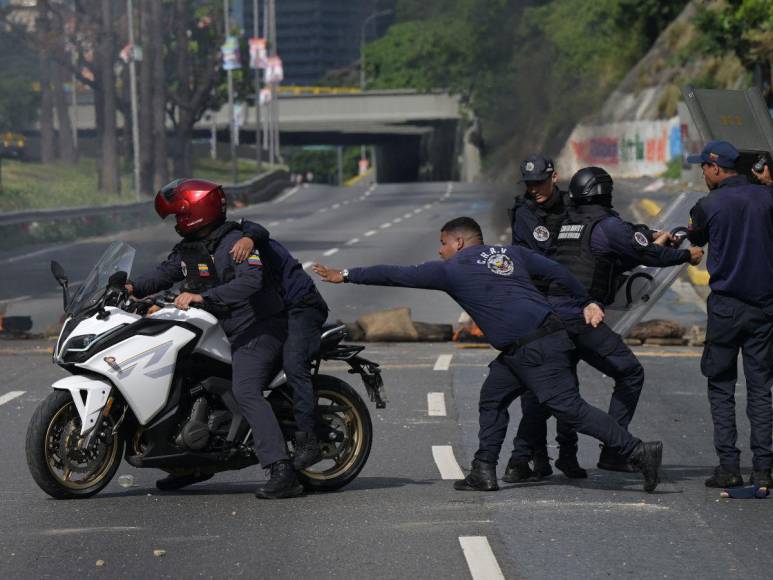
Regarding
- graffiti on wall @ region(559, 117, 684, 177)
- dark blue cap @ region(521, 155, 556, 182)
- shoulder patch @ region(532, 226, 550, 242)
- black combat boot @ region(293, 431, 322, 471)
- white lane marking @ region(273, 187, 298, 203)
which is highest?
dark blue cap @ region(521, 155, 556, 182)

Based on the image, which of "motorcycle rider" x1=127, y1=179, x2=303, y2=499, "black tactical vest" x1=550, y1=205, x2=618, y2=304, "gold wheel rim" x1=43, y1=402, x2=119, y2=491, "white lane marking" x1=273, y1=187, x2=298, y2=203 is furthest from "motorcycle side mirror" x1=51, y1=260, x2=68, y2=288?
"white lane marking" x1=273, y1=187, x2=298, y2=203

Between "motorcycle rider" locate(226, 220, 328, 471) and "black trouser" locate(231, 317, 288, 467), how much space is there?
0.41ft

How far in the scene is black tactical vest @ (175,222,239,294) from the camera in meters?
8.62

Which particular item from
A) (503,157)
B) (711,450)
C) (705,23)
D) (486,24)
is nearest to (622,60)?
(503,157)

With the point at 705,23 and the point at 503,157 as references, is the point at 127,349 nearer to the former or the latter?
the point at 705,23

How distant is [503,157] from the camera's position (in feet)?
273

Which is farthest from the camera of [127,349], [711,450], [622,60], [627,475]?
[622,60]

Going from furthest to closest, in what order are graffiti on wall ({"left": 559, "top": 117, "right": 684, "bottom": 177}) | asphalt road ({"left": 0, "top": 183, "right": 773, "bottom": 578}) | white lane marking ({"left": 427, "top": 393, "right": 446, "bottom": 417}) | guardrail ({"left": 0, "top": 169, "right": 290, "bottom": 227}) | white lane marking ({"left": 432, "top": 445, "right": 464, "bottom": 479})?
graffiti on wall ({"left": 559, "top": 117, "right": 684, "bottom": 177}) < guardrail ({"left": 0, "top": 169, "right": 290, "bottom": 227}) < white lane marking ({"left": 427, "top": 393, "right": 446, "bottom": 417}) < white lane marking ({"left": 432, "top": 445, "right": 464, "bottom": 479}) < asphalt road ({"left": 0, "top": 183, "right": 773, "bottom": 578})

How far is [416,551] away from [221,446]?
1.81m

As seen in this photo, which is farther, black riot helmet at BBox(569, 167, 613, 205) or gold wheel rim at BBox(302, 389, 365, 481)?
black riot helmet at BBox(569, 167, 613, 205)

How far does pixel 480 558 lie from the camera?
278 inches

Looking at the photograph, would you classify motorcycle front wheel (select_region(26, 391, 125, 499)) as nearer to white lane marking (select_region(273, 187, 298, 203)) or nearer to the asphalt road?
the asphalt road

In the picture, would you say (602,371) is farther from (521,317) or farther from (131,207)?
(131,207)

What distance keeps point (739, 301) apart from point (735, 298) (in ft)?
0.09
